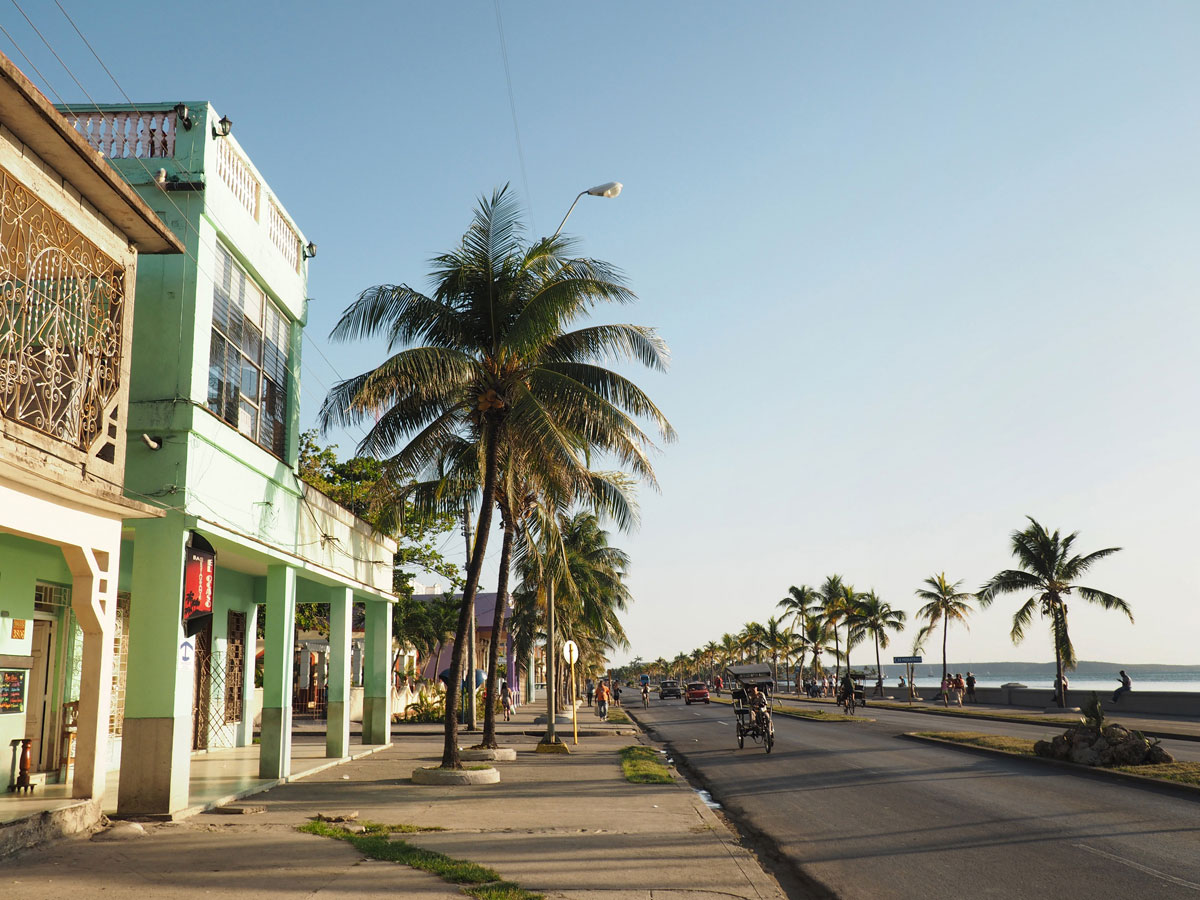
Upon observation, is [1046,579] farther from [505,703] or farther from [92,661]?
[92,661]

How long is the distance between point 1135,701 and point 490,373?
34.2m

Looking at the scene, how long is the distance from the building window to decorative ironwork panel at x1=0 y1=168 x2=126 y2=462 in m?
3.06

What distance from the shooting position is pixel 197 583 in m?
12.8

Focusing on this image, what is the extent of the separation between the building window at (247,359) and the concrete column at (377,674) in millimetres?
7946

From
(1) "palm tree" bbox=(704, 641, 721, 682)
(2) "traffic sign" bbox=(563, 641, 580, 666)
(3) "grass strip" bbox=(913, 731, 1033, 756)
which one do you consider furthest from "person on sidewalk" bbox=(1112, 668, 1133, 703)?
(1) "palm tree" bbox=(704, 641, 721, 682)

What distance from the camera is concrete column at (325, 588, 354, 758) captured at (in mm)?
20156

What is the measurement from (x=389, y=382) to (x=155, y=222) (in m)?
6.31

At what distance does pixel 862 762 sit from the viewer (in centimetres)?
1961

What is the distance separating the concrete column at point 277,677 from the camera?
16.4 meters

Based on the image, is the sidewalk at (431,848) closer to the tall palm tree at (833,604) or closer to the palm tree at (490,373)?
the palm tree at (490,373)

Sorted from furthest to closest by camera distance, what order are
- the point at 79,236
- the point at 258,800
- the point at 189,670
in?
the point at 258,800 < the point at 189,670 < the point at 79,236

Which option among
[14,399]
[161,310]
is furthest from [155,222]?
[14,399]

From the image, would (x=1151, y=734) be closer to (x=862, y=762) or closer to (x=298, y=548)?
(x=862, y=762)

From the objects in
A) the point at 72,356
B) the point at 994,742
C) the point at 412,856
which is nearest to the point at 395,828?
the point at 412,856
